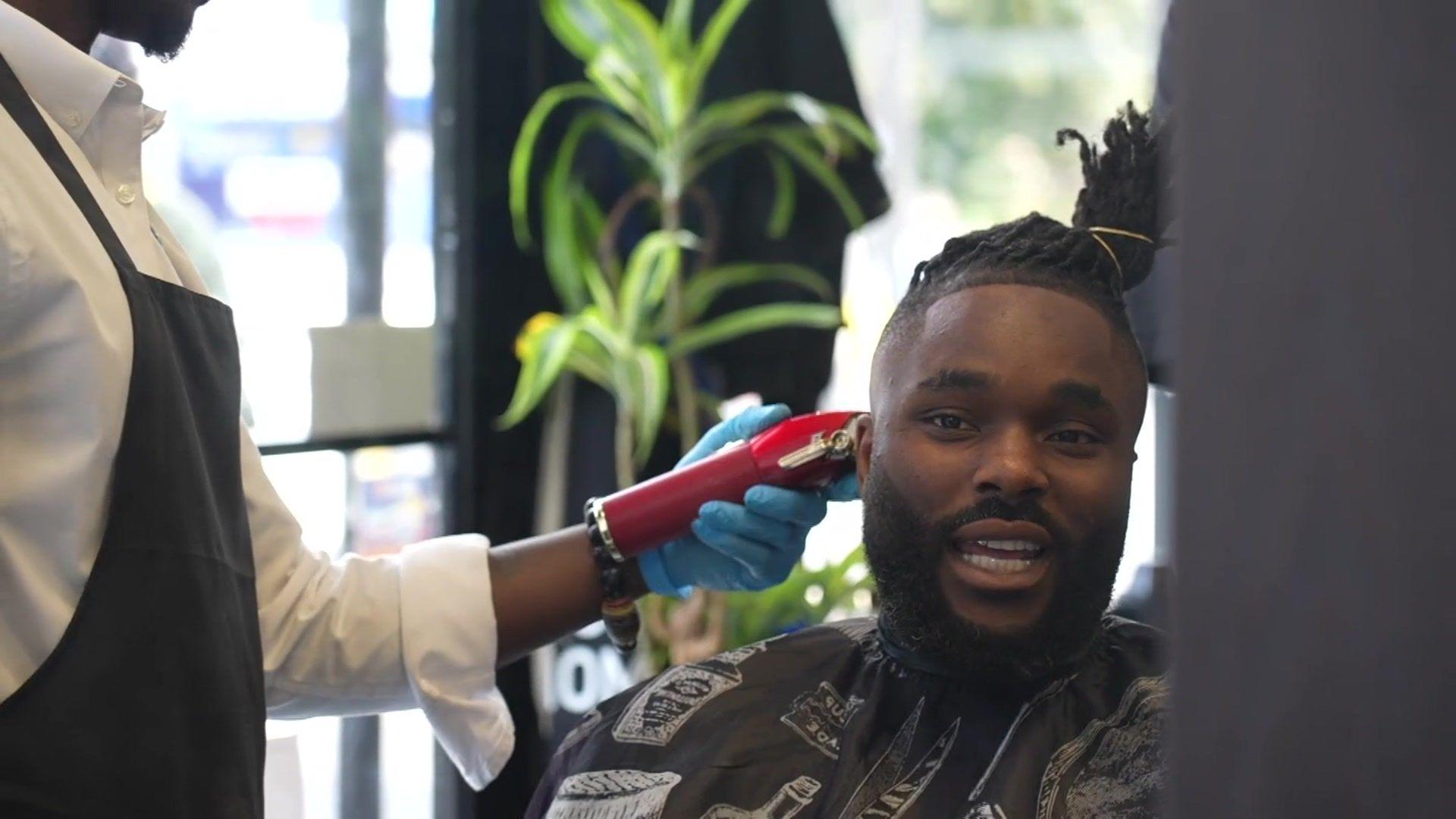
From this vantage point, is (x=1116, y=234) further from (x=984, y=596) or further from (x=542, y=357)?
(x=542, y=357)

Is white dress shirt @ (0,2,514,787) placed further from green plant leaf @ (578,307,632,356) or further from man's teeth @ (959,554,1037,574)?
green plant leaf @ (578,307,632,356)

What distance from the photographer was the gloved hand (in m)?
1.61

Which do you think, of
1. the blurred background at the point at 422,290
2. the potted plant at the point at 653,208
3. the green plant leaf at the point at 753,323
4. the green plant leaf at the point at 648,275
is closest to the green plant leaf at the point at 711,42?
the potted plant at the point at 653,208

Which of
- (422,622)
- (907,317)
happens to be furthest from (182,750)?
(907,317)

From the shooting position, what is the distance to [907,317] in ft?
4.81

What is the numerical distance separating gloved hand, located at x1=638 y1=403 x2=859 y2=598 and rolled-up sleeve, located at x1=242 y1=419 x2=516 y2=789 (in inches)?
9.1

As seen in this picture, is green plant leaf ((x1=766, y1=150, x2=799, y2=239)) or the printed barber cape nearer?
the printed barber cape

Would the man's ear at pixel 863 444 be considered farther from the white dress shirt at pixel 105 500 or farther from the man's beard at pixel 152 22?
the man's beard at pixel 152 22

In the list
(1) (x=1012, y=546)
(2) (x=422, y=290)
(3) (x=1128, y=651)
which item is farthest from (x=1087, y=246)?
(2) (x=422, y=290)

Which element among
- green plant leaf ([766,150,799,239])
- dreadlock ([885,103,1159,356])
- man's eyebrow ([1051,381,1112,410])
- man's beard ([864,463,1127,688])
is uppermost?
green plant leaf ([766,150,799,239])

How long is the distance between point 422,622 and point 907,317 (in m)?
0.64

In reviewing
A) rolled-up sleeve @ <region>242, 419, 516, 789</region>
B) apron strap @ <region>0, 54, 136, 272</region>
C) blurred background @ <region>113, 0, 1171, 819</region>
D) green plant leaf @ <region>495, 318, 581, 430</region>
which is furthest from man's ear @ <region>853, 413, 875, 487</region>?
green plant leaf @ <region>495, 318, 581, 430</region>

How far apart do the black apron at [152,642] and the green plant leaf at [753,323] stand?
5.21ft

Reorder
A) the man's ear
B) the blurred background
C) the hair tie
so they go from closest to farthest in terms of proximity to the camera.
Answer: the hair tie, the man's ear, the blurred background
